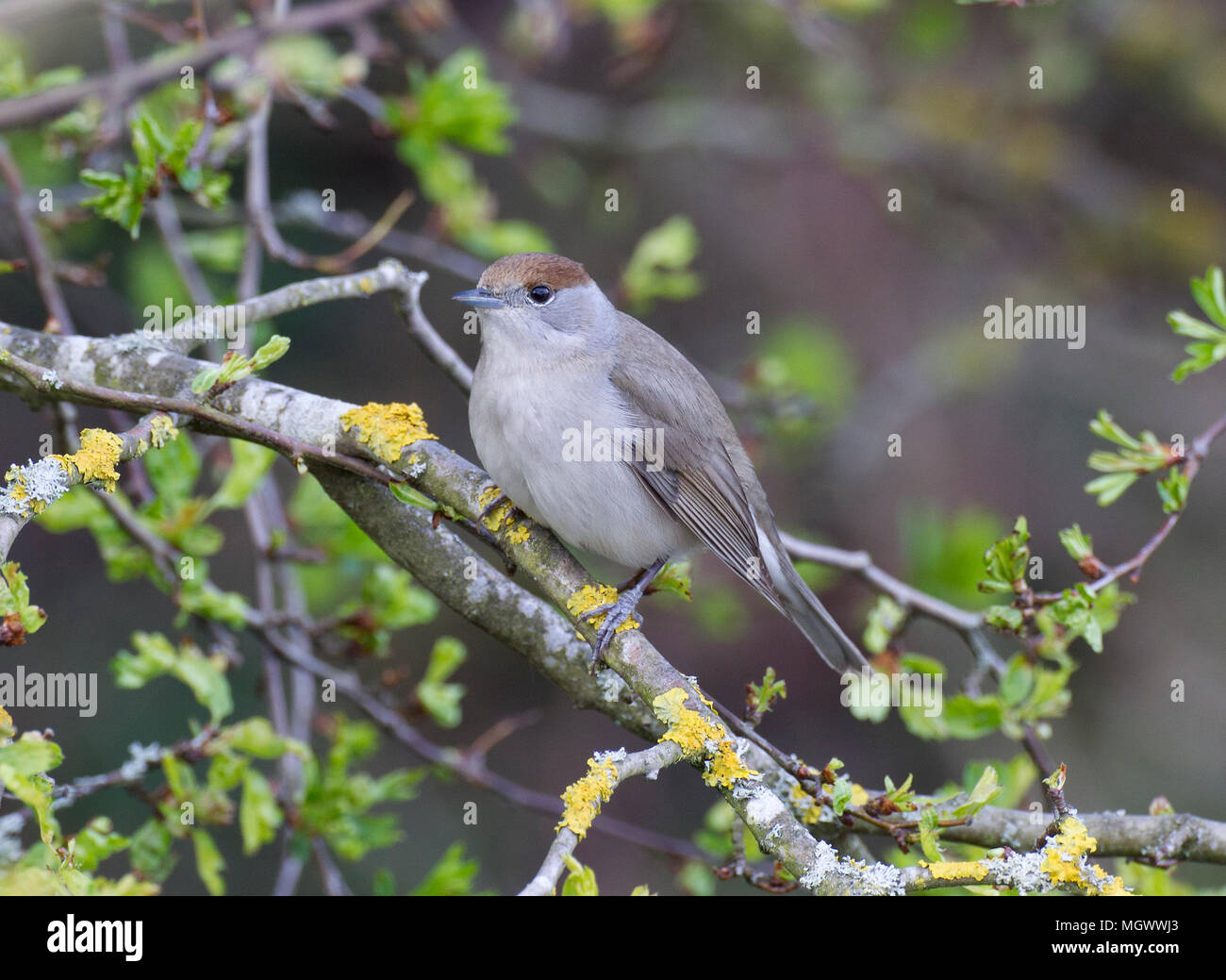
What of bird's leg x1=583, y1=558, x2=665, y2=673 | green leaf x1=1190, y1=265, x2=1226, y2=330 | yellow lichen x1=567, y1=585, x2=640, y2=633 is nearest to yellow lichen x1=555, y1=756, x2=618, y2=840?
bird's leg x1=583, y1=558, x2=665, y2=673

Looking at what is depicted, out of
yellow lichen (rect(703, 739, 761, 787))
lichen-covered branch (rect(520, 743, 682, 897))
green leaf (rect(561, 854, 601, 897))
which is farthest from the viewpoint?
yellow lichen (rect(703, 739, 761, 787))

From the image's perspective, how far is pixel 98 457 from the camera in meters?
2.56

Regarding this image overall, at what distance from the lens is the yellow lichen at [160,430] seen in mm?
2742

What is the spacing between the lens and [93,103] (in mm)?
4043

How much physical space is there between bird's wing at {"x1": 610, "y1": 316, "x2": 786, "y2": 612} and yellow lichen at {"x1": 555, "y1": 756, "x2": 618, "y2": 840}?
1.51 meters

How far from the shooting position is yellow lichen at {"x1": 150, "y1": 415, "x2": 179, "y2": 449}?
274cm

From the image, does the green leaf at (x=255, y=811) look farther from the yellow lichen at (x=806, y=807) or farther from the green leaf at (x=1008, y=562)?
the green leaf at (x=1008, y=562)

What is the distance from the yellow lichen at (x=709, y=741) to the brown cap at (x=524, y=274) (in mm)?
1942

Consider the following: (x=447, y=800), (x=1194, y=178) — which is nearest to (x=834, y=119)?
(x=1194, y=178)

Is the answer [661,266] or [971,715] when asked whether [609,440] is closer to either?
[661,266]

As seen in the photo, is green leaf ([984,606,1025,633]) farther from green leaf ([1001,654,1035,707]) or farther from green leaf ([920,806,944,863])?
green leaf ([920,806,944,863])

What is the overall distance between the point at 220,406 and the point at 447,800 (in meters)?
3.76

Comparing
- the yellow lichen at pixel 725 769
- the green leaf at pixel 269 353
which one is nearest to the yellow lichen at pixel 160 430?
the green leaf at pixel 269 353

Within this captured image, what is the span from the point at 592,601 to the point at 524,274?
4.75ft
